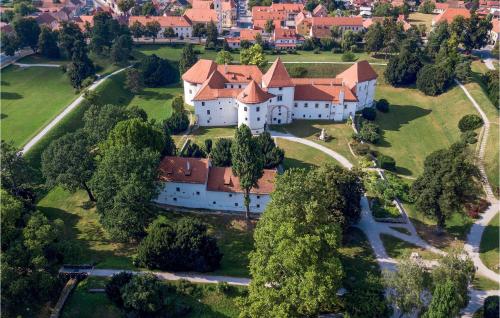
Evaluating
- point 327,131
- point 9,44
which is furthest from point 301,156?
point 9,44

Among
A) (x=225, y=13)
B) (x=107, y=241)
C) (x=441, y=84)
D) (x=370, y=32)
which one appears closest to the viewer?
(x=107, y=241)

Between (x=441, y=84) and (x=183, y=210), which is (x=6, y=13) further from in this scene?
(x=441, y=84)

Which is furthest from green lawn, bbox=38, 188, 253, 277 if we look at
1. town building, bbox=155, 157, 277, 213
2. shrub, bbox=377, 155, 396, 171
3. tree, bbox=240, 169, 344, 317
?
shrub, bbox=377, 155, 396, 171

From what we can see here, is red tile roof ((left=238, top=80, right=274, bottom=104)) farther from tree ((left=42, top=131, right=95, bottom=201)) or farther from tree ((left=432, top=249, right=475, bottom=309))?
tree ((left=432, top=249, right=475, bottom=309))

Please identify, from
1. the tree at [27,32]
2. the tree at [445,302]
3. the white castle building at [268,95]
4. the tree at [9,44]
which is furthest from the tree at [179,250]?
the tree at [27,32]

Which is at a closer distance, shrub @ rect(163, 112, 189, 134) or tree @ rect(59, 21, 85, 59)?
shrub @ rect(163, 112, 189, 134)

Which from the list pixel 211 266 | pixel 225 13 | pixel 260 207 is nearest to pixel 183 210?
pixel 260 207

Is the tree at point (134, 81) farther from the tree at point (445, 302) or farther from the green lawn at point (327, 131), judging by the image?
the tree at point (445, 302)
